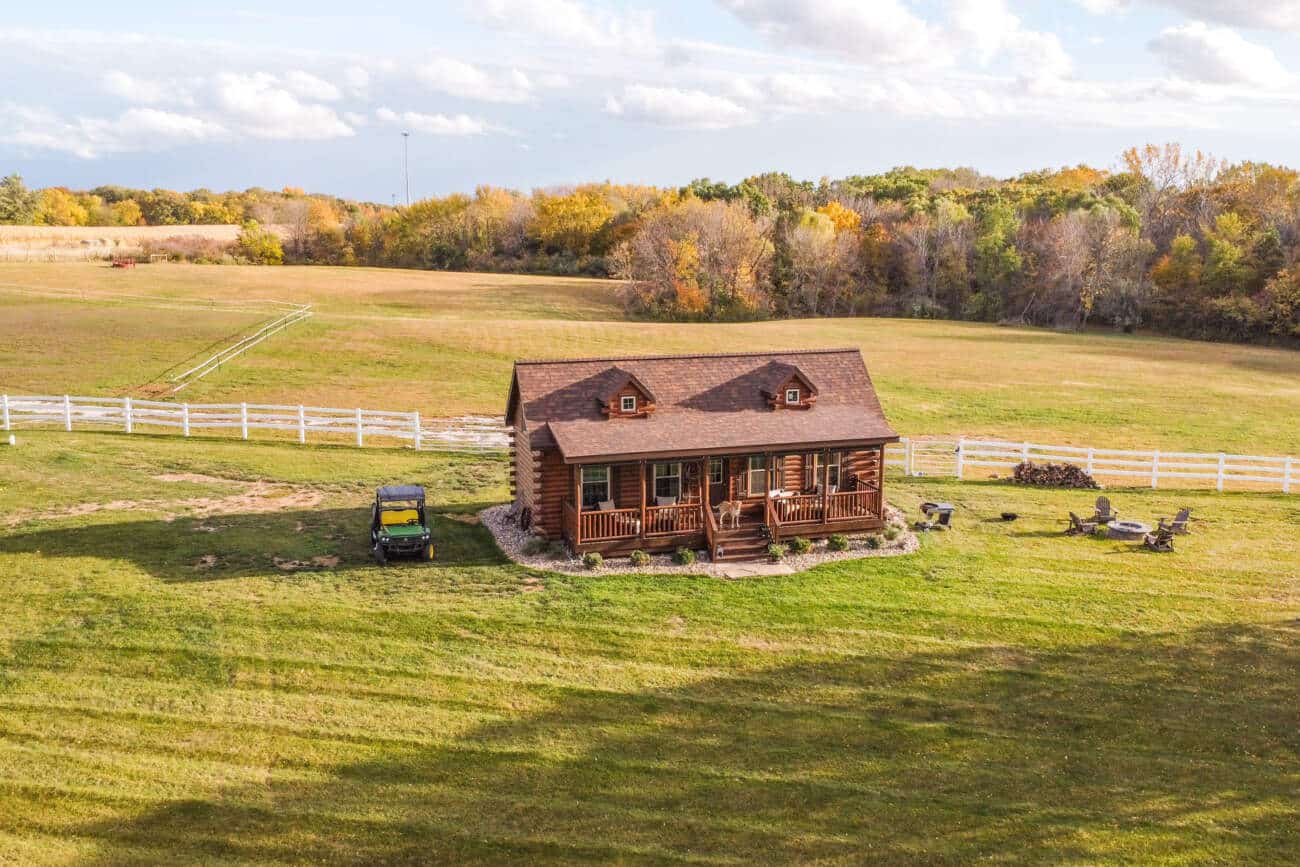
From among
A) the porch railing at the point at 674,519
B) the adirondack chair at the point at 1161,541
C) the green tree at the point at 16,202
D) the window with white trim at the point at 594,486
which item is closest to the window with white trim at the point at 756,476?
the porch railing at the point at 674,519

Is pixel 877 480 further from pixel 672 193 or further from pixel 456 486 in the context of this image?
pixel 672 193

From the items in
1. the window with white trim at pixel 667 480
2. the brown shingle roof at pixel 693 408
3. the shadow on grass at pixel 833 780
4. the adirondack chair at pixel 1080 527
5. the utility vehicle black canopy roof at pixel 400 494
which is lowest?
the shadow on grass at pixel 833 780

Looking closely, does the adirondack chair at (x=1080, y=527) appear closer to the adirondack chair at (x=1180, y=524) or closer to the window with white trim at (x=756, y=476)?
the adirondack chair at (x=1180, y=524)

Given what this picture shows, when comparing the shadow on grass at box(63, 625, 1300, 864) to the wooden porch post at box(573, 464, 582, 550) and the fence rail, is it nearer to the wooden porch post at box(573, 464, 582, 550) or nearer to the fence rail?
the wooden porch post at box(573, 464, 582, 550)

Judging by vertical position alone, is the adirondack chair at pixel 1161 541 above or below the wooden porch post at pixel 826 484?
below

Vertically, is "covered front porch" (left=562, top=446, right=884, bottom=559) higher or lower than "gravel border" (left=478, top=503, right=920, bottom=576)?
higher

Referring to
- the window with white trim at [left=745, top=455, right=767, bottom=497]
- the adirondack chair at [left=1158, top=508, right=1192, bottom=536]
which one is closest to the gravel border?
the window with white trim at [left=745, top=455, right=767, bottom=497]

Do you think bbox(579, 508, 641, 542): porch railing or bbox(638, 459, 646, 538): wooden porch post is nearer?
bbox(579, 508, 641, 542): porch railing
